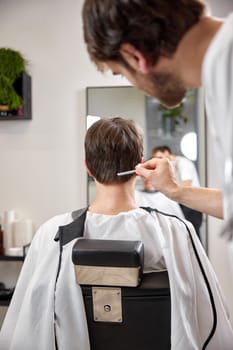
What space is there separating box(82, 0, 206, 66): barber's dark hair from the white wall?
1850 mm

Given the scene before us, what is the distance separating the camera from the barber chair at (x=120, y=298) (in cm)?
137

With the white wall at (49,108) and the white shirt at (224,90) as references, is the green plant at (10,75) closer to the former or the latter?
the white wall at (49,108)

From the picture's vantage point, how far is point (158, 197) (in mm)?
2625

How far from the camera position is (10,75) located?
273cm

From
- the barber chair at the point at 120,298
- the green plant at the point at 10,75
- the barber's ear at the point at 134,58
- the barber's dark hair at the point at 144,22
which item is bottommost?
the barber chair at the point at 120,298

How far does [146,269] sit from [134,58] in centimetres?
82

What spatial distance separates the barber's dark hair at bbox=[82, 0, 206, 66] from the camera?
2.92 feet

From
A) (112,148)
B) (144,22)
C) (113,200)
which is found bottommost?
(113,200)

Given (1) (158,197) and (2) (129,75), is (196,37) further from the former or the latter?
(1) (158,197)

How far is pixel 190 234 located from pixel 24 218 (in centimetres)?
161

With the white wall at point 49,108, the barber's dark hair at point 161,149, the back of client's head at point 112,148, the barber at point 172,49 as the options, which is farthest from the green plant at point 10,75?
the barber at point 172,49

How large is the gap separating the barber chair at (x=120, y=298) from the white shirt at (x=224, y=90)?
63 cm

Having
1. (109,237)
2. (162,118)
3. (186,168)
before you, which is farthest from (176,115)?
(109,237)

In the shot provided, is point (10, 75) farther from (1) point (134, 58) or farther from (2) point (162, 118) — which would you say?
(1) point (134, 58)
